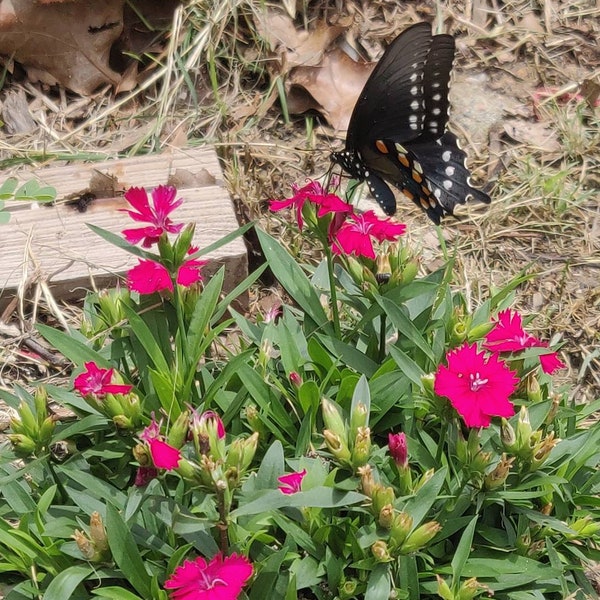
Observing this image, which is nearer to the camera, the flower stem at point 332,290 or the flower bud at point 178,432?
the flower bud at point 178,432

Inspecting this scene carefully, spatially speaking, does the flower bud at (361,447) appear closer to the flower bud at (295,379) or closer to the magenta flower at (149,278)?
the flower bud at (295,379)

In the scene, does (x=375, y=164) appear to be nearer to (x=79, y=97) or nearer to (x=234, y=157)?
(x=234, y=157)

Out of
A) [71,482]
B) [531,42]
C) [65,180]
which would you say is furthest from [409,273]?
[531,42]

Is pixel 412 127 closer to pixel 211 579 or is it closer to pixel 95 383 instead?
pixel 95 383

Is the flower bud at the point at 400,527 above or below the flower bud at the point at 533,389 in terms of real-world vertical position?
above

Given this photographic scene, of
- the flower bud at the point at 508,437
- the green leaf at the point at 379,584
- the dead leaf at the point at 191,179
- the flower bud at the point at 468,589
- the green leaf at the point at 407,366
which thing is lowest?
the flower bud at the point at 468,589

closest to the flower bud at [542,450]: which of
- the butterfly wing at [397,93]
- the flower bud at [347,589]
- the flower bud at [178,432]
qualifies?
the flower bud at [347,589]

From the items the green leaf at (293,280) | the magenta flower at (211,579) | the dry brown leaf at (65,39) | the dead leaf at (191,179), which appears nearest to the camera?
the magenta flower at (211,579)

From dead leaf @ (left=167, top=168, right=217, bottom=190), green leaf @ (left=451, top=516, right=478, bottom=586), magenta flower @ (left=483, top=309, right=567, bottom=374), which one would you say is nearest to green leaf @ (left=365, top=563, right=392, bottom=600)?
green leaf @ (left=451, top=516, right=478, bottom=586)
